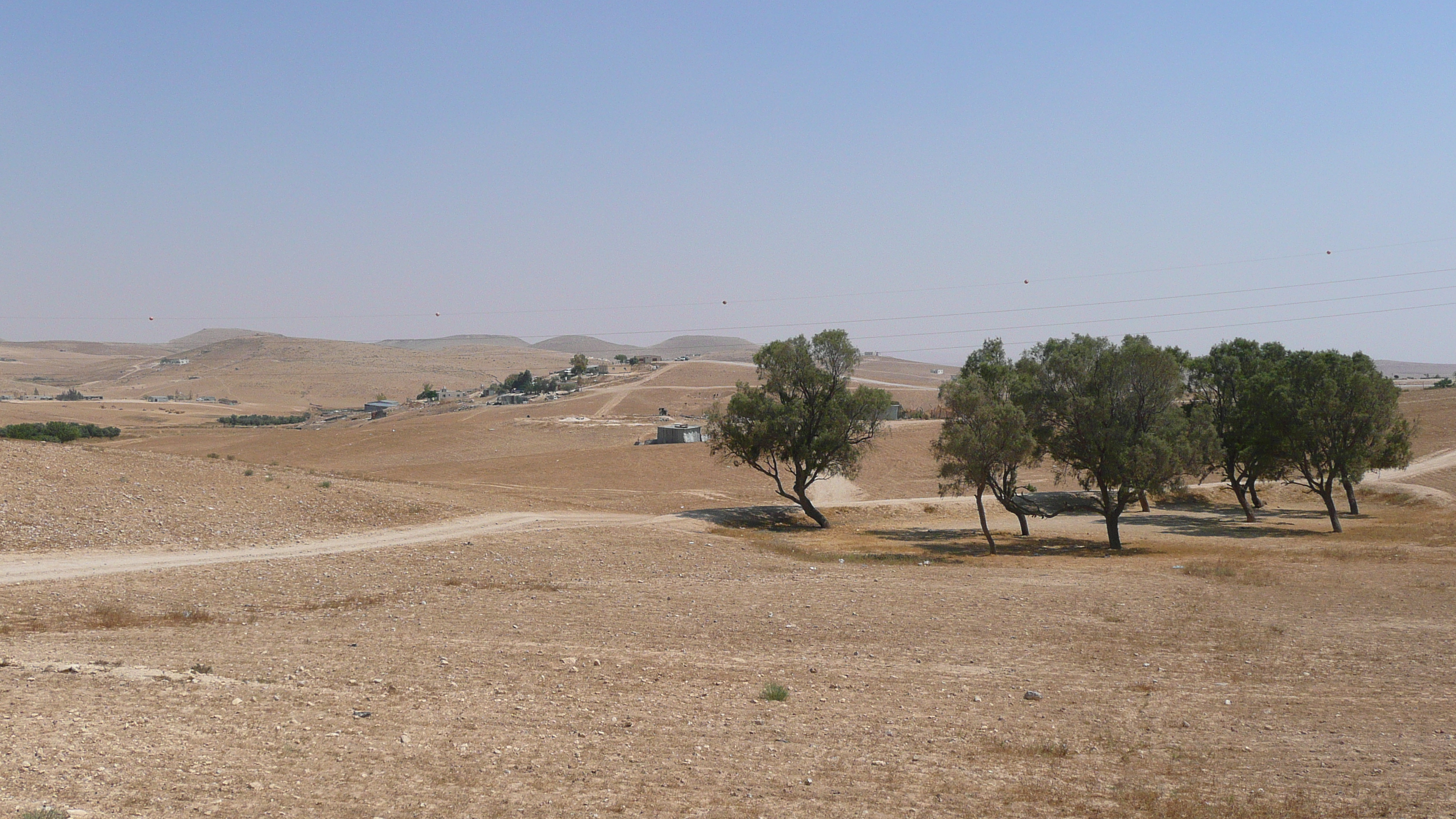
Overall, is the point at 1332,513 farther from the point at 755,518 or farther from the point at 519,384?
the point at 519,384

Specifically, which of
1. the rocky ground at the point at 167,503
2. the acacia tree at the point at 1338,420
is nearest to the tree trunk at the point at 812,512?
the rocky ground at the point at 167,503

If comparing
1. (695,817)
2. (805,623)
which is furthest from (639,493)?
(695,817)

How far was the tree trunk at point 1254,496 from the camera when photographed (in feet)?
178

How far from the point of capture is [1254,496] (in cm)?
5628

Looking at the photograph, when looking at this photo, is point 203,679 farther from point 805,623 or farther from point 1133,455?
point 1133,455

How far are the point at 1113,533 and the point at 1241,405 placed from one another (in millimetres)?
18967

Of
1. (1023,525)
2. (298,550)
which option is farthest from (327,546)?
(1023,525)

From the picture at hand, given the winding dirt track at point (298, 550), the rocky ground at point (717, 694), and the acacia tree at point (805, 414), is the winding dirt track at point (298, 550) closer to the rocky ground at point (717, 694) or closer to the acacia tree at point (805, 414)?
the rocky ground at point (717, 694)

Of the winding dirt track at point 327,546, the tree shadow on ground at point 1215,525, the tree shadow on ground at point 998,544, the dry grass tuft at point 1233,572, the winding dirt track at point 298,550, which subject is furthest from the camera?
the tree shadow on ground at point 1215,525

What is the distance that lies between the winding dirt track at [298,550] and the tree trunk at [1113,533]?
69.1 feet

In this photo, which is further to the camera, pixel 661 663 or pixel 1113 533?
pixel 1113 533

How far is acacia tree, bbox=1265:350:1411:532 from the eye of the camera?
46625 mm

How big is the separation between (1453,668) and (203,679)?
21.5 metres

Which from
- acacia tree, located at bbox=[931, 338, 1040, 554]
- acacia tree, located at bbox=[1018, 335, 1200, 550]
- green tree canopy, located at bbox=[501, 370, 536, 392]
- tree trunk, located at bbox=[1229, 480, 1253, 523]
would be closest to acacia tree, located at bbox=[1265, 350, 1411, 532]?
tree trunk, located at bbox=[1229, 480, 1253, 523]
